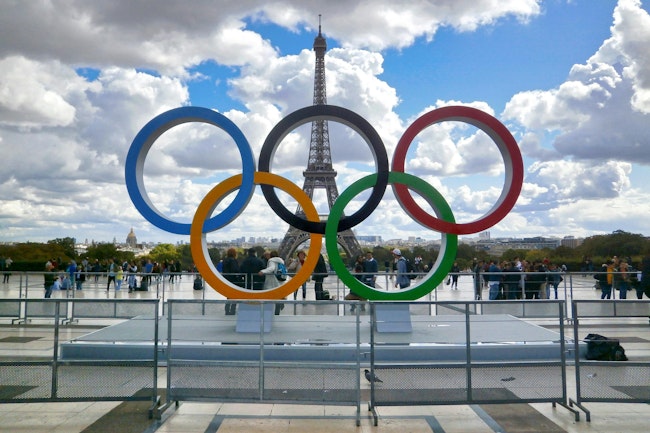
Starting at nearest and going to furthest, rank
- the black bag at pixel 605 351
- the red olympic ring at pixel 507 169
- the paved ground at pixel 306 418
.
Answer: the paved ground at pixel 306 418, the black bag at pixel 605 351, the red olympic ring at pixel 507 169

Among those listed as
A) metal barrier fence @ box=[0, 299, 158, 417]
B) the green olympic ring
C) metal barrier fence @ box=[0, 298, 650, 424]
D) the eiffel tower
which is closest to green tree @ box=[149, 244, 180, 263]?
the eiffel tower

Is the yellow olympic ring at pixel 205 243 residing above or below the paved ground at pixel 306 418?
above

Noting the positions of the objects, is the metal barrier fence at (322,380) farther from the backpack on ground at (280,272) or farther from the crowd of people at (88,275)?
the crowd of people at (88,275)

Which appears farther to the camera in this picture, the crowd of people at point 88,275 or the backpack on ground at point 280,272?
the crowd of people at point 88,275

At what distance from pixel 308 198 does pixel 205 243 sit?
222 centimetres

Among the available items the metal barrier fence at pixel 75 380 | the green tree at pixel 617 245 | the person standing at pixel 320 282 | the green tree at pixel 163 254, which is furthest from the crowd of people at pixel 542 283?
the green tree at pixel 163 254

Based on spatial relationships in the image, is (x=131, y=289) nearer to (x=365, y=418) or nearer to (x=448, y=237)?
(x=448, y=237)

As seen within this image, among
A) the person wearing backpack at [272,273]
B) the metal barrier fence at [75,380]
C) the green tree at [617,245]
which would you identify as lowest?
the metal barrier fence at [75,380]

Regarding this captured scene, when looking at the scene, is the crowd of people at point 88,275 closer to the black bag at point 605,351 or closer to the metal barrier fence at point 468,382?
the metal barrier fence at point 468,382

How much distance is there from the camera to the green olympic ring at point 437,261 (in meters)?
9.72

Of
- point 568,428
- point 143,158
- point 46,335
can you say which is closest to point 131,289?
point 46,335

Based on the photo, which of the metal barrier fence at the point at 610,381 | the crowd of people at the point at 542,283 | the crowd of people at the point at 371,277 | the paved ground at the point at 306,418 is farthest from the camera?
the crowd of people at the point at 542,283

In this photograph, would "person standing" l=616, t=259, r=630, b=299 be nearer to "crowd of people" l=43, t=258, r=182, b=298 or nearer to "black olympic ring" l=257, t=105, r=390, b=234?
"black olympic ring" l=257, t=105, r=390, b=234

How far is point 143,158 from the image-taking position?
10.5 m
